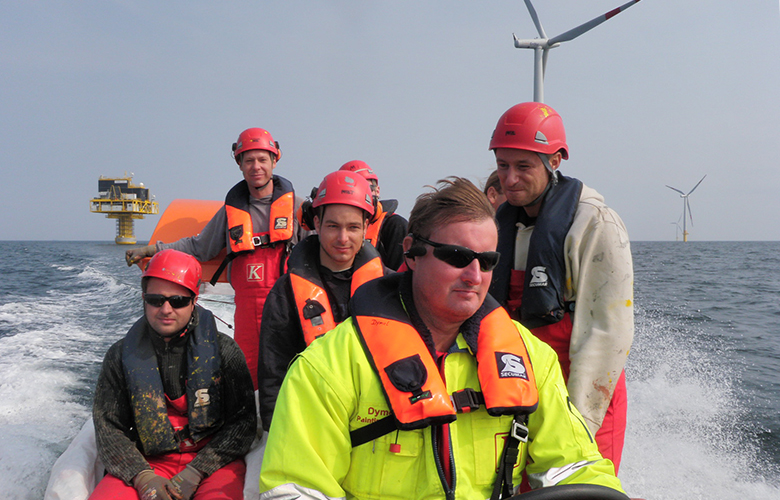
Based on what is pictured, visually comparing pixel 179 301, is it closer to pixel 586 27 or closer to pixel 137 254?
pixel 137 254

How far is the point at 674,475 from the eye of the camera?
194 inches

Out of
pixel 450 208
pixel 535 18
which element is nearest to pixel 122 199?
pixel 535 18

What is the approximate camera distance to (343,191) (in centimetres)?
257

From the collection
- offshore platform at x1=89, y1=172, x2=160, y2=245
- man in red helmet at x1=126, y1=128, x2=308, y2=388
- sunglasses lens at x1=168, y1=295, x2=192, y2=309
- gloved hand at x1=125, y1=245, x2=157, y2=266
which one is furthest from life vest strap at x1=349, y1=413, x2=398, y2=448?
offshore platform at x1=89, y1=172, x2=160, y2=245

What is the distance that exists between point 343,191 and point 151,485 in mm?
1635

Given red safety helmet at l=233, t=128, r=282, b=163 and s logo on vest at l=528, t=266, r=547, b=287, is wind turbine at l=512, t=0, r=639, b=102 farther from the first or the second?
s logo on vest at l=528, t=266, r=547, b=287

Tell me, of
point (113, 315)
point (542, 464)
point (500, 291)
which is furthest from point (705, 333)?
point (113, 315)

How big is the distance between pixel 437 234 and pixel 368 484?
29.7 inches

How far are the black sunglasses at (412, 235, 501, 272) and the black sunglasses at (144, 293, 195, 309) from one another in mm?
1702

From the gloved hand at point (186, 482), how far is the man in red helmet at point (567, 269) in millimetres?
1696

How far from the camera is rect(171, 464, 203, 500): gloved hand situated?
2.42 m

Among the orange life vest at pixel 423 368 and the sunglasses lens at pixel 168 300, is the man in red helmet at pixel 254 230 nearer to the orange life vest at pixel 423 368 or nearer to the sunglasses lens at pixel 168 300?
the sunglasses lens at pixel 168 300

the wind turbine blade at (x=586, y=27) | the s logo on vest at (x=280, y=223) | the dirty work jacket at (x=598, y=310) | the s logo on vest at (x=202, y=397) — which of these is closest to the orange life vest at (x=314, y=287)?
the s logo on vest at (x=202, y=397)

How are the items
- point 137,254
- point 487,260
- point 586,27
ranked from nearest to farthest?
point 487,260 → point 137,254 → point 586,27
